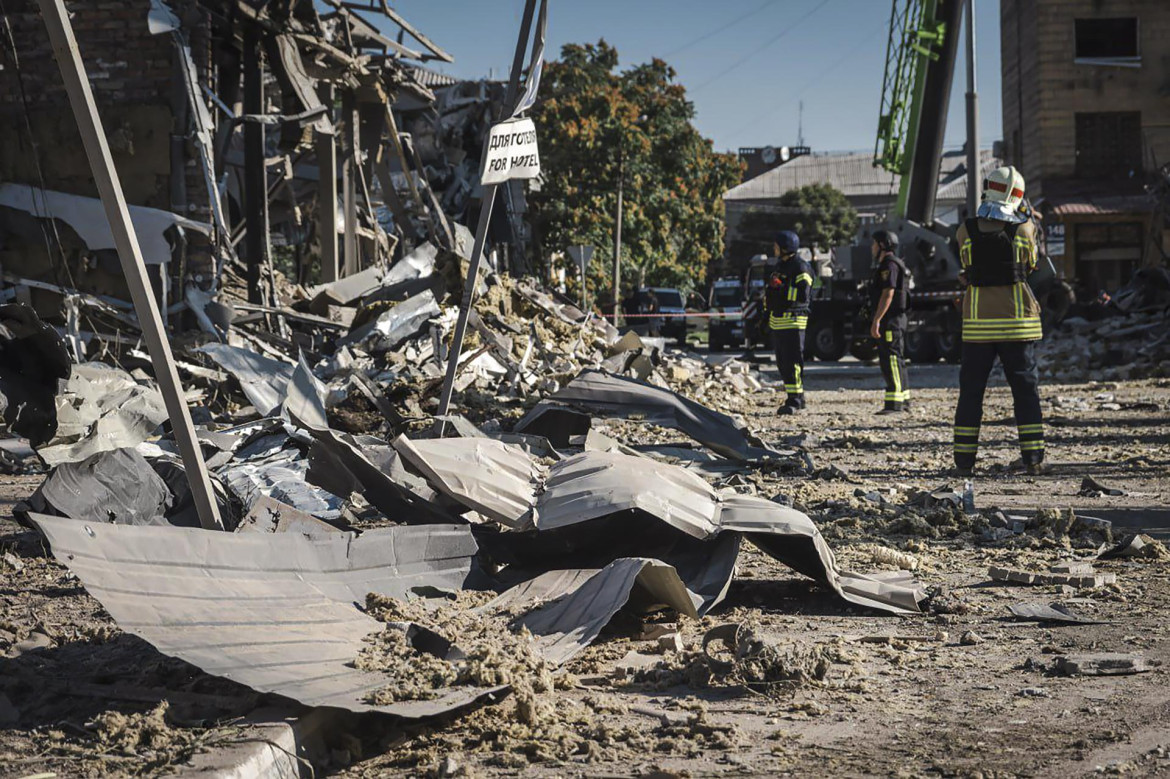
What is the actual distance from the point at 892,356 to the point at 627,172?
28.7 metres

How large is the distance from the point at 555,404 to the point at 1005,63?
135 ft

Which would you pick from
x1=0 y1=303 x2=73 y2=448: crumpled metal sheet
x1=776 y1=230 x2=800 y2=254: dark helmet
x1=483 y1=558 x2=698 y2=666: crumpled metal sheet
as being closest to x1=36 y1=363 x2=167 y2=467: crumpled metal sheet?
x1=0 y1=303 x2=73 y2=448: crumpled metal sheet

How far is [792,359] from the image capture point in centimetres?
1459

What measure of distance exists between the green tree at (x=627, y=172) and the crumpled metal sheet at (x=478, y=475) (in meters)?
33.3

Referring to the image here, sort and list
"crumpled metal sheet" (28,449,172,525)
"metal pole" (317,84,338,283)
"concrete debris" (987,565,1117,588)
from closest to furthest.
→ "concrete debris" (987,565,1117,588)
"crumpled metal sheet" (28,449,172,525)
"metal pole" (317,84,338,283)

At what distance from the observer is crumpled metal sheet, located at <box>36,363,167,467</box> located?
338 inches

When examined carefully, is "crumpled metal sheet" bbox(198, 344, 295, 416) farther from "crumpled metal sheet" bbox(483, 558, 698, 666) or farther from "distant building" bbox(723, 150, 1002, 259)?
"distant building" bbox(723, 150, 1002, 259)

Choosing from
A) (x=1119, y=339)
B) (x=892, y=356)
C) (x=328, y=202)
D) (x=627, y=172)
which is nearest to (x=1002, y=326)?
(x=892, y=356)

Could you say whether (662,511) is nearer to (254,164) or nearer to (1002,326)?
(1002,326)

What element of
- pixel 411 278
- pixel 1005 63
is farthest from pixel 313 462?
pixel 1005 63

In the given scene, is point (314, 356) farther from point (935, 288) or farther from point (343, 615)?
point (935, 288)

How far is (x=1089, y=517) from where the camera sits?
7258mm

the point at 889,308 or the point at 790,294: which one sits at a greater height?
the point at 790,294

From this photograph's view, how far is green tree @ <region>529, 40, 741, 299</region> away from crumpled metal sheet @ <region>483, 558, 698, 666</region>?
3413 cm
